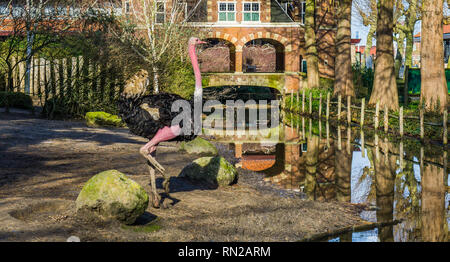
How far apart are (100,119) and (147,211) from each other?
1067cm

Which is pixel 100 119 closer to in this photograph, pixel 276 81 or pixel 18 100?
pixel 18 100

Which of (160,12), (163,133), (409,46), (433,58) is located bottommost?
(163,133)

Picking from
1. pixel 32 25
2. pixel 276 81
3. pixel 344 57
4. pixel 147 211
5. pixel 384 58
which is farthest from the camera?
pixel 276 81

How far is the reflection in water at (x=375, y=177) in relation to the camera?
22.8 ft

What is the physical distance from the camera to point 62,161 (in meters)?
10.9

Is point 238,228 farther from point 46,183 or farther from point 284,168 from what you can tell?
point 284,168

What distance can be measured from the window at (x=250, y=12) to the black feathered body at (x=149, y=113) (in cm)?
3615

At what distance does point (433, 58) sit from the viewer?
20.1 metres

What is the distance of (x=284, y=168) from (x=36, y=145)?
5.66m

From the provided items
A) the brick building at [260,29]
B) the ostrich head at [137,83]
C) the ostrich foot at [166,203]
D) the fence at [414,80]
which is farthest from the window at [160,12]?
the ostrich foot at [166,203]

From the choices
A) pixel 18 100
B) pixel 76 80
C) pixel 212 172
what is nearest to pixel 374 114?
pixel 76 80

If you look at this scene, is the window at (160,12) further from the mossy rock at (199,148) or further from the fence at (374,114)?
the mossy rock at (199,148)

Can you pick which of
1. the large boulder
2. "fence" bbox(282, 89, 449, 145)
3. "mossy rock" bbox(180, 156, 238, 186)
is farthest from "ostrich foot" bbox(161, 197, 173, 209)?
"fence" bbox(282, 89, 449, 145)

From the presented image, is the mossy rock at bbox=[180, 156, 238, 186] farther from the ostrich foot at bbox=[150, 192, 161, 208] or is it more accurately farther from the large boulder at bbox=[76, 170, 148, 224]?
the large boulder at bbox=[76, 170, 148, 224]
